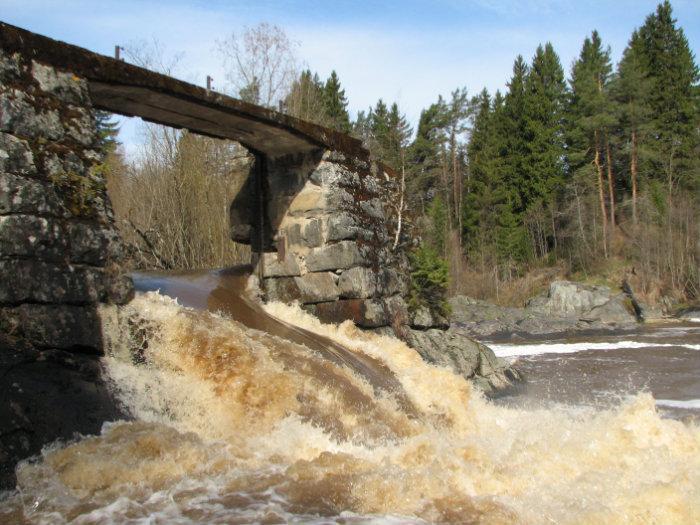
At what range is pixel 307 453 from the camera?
4.09m

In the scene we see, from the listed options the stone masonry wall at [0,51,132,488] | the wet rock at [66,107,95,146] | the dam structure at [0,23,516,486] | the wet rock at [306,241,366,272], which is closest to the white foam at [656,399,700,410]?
the dam structure at [0,23,516,486]

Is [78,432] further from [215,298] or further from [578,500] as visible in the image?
[215,298]

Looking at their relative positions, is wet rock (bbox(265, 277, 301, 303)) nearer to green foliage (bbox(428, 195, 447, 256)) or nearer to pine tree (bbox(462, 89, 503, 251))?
green foliage (bbox(428, 195, 447, 256))

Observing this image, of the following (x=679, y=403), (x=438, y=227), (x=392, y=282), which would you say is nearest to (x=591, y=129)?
(x=438, y=227)

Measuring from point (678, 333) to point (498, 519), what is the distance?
19449 millimetres

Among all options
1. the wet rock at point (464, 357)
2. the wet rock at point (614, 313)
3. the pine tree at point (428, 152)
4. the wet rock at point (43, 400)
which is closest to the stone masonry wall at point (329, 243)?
the wet rock at point (464, 357)

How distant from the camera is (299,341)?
6402 millimetres

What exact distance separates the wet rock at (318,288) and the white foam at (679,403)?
5.17m

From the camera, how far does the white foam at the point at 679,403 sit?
931cm

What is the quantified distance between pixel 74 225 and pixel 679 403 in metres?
8.53

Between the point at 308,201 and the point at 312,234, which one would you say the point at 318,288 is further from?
the point at 308,201

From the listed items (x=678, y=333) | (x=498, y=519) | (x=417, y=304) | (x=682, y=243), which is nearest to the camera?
(x=498, y=519)

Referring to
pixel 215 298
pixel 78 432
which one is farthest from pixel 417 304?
pixel 78 432

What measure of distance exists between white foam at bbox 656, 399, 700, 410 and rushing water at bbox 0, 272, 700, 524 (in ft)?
13.7
